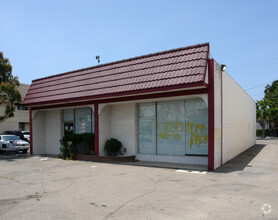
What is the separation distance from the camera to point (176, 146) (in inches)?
474

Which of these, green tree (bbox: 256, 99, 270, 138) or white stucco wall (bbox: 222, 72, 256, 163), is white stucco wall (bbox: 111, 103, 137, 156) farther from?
green tree (bbox: 256, 99, 270, 138)

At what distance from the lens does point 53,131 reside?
1722 centimetres

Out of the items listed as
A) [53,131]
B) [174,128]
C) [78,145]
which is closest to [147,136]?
[174,128]

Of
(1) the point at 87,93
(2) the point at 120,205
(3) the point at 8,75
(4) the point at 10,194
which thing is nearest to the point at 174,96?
(1) the point at 87,93

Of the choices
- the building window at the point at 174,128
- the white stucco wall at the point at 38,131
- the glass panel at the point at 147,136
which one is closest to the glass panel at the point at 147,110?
the building window at the point at 174,128

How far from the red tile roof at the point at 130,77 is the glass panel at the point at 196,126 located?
189cm

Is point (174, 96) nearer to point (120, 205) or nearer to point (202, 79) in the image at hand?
point (202, 79)

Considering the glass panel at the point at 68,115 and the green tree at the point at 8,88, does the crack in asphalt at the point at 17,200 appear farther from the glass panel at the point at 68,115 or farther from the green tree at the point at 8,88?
the green tree at the point at 8,88

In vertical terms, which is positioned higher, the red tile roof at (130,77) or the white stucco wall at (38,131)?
the red tile roof at (130,77)

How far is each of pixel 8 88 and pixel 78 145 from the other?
25.5 feet

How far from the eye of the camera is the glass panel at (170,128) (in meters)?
12.0

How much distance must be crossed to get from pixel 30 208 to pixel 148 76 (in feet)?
25.1

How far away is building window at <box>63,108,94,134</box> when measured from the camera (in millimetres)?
15374

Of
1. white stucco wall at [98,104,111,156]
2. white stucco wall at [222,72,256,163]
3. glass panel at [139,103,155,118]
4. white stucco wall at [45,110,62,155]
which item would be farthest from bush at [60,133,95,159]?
white stucco wall at [222,72,256,163]
